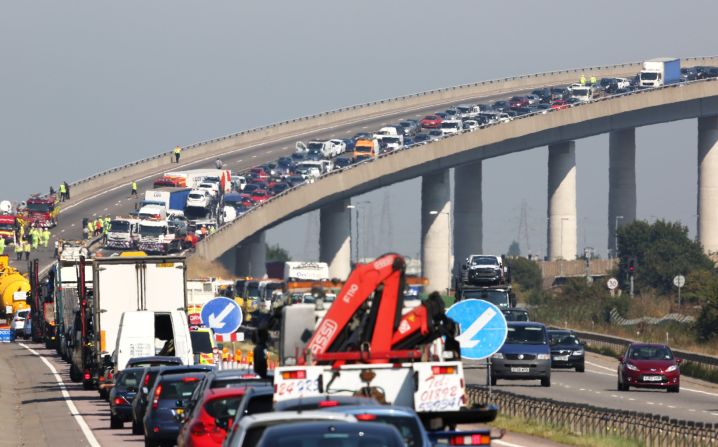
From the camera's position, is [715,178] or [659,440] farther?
[715,178]

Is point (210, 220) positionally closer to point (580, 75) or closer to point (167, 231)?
point (167, 231)

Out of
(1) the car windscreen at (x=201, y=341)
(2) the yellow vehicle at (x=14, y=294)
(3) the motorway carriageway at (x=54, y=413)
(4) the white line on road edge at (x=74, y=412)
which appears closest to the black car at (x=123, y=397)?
(3) the motorway carriageway at (x=54, y=413)

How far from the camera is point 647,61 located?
500 feet

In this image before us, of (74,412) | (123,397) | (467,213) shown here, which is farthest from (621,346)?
(467,213)

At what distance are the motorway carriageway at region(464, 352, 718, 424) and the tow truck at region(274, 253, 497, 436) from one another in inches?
677

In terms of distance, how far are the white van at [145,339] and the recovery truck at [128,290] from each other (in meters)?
1.34

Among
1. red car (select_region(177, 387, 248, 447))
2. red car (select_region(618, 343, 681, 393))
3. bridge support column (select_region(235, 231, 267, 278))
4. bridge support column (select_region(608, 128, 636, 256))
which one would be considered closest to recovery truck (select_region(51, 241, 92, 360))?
red car (select_region(618, 343, 681, 393))

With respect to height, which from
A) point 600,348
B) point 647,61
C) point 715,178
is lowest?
point 600,348

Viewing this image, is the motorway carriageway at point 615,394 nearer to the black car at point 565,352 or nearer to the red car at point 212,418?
the black car at point 565,352

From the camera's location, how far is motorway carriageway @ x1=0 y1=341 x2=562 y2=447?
28031mm

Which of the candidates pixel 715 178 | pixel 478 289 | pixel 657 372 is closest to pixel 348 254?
pixel 715 178

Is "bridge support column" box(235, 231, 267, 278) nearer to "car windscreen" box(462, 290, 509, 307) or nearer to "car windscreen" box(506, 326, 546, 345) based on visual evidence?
"car windscreen" box(462, 290, 509, 307)

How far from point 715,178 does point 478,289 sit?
263ft

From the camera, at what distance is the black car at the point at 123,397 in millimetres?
30500
